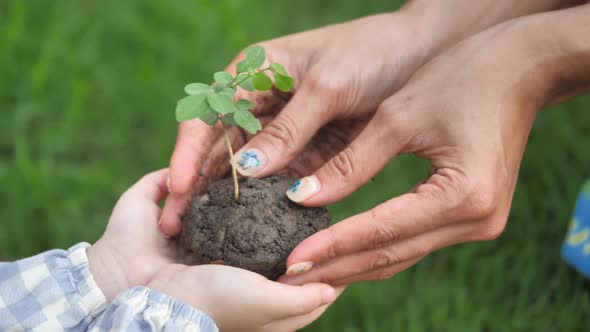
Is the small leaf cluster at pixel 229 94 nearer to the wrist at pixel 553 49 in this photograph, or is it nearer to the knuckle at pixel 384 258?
the knuckle at pixel 384 258

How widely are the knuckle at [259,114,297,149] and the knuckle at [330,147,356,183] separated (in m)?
0.20

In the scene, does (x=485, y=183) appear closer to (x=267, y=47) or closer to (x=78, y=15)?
(x=267, y=47)

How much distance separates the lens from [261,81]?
6.88 ft

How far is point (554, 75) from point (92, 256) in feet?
6.16

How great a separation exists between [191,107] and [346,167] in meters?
0.60

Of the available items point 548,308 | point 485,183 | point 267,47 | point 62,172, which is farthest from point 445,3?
point 62,172

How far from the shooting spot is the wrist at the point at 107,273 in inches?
84.0

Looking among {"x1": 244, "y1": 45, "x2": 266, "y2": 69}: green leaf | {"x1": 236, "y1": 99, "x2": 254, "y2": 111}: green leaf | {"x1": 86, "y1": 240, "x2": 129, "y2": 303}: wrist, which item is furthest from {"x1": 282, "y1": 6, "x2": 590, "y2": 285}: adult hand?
{"x1": 86, "y1": 240, "x2": 129, "y2": 303}: wrist

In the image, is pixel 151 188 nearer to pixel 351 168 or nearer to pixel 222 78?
pixel 222 78

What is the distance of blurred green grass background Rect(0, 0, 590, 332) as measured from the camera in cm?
297

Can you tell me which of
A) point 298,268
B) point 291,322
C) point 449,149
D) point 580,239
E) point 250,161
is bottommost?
point 580,239

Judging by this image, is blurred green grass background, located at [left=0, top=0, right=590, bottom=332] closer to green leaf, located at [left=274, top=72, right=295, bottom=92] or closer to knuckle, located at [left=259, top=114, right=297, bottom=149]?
knuckle, located at [left=259, top=114, right=297, bottom=149]

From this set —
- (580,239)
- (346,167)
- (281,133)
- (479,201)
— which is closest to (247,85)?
(281,133)

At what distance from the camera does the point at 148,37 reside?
13.3 feet
